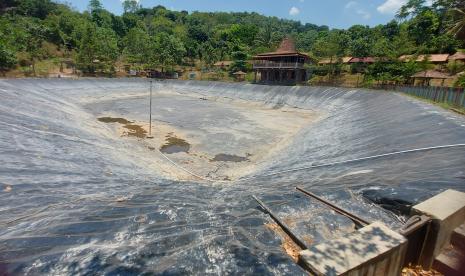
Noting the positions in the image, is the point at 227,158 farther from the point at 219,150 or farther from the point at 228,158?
the point at 219,150

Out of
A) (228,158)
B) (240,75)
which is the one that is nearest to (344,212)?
(228,158)

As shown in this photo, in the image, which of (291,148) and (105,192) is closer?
(105,192)

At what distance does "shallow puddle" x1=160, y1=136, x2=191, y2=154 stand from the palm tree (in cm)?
5382

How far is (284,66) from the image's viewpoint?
159 feet

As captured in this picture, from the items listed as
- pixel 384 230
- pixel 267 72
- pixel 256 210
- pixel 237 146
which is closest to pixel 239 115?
pixel 237 146

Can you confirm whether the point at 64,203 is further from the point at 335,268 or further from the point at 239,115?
the point at 239,115

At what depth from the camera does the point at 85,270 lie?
3.81 m

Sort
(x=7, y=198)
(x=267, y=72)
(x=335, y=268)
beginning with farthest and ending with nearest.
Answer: (x=267, y=72) < (x=7, y=198) < (x=335, y=268)

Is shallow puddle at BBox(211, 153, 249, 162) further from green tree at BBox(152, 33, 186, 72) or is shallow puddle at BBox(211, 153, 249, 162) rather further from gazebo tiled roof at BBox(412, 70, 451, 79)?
green tree at BBox(152, 33, 186, 72)

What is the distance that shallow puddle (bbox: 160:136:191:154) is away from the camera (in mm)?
19420

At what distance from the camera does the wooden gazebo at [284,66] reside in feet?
159

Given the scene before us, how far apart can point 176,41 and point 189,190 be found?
69.4 metres

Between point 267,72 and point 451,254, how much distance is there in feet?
168

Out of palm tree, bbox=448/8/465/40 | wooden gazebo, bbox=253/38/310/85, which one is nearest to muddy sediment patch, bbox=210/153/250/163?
wooden gazebo, bbox=253/38/310/85
